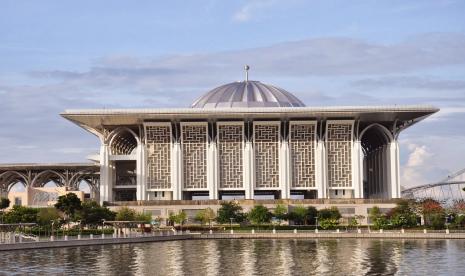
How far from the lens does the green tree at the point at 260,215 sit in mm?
99500

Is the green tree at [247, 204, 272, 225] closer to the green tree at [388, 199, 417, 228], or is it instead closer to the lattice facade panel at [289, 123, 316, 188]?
the lattice facade panel at [289, 123, 316, 188]

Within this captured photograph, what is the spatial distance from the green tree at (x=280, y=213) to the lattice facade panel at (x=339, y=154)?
12146 mm

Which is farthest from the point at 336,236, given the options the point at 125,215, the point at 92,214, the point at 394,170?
the point at 394,170

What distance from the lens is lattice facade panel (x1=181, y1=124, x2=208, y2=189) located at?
113 metres

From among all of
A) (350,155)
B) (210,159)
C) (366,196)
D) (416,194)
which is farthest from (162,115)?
(416,194)

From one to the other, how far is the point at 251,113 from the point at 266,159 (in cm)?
793

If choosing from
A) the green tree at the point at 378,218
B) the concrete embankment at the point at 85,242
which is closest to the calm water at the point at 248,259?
the concrete embankment at the point at 85,242

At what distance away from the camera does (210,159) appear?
11194 centimetres

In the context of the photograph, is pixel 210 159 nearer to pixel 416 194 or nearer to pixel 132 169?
pixel 132 169

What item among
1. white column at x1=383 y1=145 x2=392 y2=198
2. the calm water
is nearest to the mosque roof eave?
white column at x1=383 y1=145 x2=392 y2=198

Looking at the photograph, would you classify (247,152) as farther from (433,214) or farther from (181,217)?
(433,214)

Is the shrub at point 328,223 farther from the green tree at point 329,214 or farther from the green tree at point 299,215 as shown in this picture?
the green tree at point 299,215

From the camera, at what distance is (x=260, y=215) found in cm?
9938

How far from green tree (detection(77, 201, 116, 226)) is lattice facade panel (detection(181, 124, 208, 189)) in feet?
70.2
